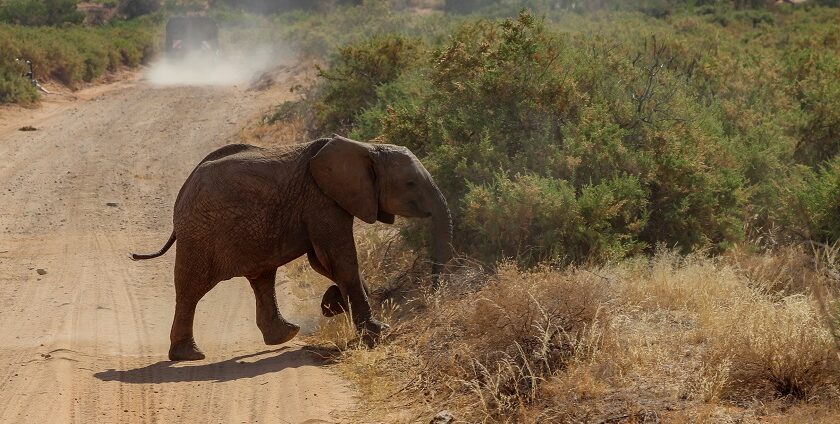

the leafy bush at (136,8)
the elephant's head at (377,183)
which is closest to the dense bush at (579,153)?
the elephant's head at (377,183)

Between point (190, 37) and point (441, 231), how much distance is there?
3907cm

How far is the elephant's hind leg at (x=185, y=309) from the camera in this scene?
8.98 metres

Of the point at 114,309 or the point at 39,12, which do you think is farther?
the point at 39,12

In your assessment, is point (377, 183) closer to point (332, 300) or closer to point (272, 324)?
point (332, 300)

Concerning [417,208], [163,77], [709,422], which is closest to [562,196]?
[417,208]

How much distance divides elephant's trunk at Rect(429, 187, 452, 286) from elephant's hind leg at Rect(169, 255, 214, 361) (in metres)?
1.95

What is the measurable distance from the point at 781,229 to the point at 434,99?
4.00 meters

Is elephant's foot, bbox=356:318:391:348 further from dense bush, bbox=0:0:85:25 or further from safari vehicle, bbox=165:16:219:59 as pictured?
dense bush, bbox=0:0:85:25

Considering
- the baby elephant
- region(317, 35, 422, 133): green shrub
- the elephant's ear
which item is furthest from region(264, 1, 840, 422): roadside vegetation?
the elephant's ear

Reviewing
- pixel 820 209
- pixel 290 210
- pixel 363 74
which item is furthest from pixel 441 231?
pixel 363 74

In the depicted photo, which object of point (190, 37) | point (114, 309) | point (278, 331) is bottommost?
point (190, 37)

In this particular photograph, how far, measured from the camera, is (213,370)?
28.2ft

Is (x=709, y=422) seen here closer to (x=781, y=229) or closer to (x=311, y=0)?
(x=781, y=229)

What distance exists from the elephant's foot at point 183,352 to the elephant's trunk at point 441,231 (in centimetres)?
216
